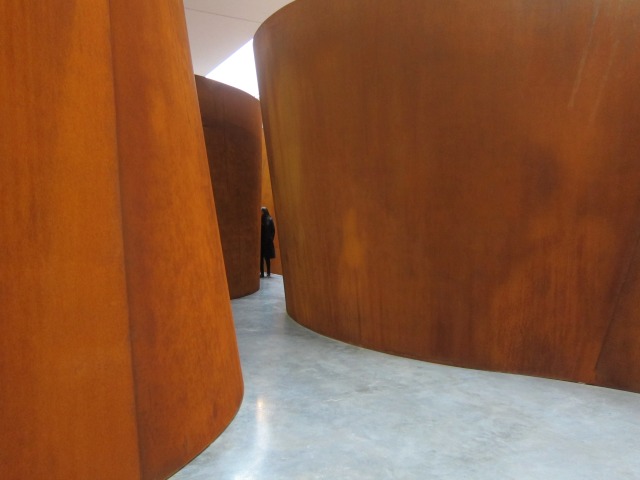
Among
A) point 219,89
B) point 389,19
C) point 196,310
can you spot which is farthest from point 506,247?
point 219,89

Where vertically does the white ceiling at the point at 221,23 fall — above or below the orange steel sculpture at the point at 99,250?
above

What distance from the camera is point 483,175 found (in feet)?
12.1

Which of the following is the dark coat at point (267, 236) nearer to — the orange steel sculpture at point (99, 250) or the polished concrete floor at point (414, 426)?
the polished concrete floor at point (414, 426)

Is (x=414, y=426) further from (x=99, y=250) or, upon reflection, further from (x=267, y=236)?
(x=267, y=236)

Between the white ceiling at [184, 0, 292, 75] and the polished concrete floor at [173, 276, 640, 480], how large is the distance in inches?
269

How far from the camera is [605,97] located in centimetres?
328

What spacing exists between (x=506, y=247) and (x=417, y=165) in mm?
869

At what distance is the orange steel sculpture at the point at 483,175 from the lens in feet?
10.9

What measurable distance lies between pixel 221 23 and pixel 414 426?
28.5ft

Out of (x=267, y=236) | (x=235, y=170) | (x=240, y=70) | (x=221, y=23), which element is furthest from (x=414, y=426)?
(x=240, y=70)

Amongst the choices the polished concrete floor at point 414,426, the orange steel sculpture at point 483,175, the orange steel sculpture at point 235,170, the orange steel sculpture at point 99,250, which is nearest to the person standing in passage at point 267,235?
the orange steel sculpture at point 235,170

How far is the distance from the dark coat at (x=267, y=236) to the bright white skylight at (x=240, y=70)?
12.5ft

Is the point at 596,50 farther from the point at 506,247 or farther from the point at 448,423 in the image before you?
the point at 448,423

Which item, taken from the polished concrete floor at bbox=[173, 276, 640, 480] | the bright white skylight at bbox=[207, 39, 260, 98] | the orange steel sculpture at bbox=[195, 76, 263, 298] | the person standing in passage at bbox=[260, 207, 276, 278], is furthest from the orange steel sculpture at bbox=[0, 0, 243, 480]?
the bright white skylight at bbox=[207, 39, 260, 98]
